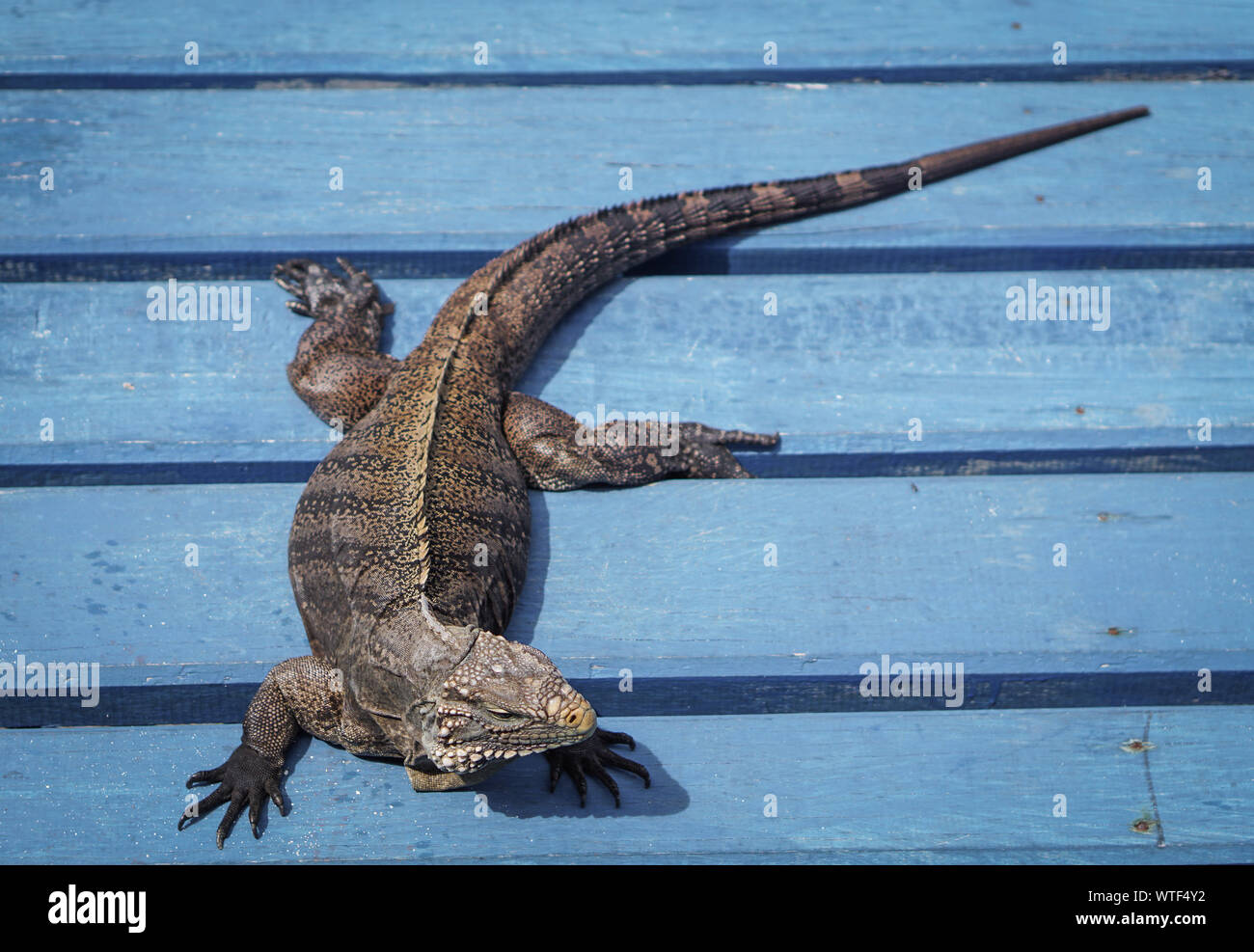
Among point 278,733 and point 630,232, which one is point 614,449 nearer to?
point 630,232

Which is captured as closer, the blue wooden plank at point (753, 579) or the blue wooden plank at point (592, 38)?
the blue wooden plank at point (753, 579)

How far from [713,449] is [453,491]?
1.17 m

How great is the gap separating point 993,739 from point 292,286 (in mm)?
3581

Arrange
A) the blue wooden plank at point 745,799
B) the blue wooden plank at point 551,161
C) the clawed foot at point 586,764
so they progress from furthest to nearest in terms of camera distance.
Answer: the blue wooden plank at point 551,161 < the clawed foot at point 586,764 < the blue wooden plank at point 745,799

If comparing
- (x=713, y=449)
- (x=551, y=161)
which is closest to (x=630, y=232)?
(x=551, y=161)

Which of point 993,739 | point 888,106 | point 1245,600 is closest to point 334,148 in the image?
point 888,106

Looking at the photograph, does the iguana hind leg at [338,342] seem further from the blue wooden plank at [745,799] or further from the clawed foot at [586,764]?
the clawed foot at [586,764]

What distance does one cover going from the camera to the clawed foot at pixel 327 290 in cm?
475

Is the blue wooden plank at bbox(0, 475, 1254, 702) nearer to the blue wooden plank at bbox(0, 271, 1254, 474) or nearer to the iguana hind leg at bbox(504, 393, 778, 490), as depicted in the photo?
the iguana hind leg at bbox(504, 393, 778, 490)

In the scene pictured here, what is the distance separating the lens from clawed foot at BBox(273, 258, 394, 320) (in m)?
4.75

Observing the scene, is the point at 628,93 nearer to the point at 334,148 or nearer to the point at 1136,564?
the point at 334,148

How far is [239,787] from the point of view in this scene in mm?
3371

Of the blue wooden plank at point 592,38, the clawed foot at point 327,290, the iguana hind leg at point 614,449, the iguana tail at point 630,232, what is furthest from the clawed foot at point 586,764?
the blue wooden plank at point 592,38

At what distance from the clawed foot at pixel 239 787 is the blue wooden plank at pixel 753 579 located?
1.07ft
